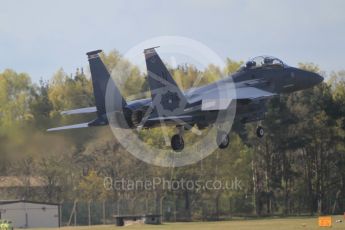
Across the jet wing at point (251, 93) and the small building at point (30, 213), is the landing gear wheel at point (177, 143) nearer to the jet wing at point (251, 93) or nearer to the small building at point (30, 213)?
the jet wing at point (251, 93)

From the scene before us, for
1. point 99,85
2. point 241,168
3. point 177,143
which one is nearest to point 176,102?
point 177,143

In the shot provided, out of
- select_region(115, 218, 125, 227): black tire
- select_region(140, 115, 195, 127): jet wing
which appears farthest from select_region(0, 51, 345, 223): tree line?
select_region(140, 115, 195, 127): jet wing

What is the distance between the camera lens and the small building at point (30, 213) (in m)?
79.0

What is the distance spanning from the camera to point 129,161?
9494 centimetres

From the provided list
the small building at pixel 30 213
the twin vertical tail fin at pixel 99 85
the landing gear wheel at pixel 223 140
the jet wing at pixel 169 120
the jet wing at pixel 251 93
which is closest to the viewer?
the jet wing at pixel 169 120

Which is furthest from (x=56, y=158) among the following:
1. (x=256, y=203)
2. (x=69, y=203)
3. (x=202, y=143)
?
(x=256, y=203)

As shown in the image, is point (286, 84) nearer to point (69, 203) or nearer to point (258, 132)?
point (258, 132)

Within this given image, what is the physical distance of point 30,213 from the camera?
8031 cm

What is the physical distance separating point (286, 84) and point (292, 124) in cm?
4658

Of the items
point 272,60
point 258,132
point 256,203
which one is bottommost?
point 256,203

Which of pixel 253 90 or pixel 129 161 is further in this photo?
pixel 129 161

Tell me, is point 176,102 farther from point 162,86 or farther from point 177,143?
point 177,143

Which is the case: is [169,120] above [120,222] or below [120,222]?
above

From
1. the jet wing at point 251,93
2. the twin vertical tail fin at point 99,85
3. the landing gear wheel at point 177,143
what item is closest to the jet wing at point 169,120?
the landing gear wheel at point 177,143
